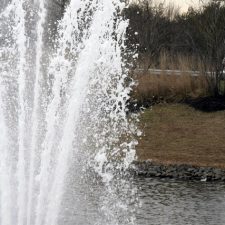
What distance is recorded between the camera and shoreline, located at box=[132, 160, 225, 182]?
1500 cm

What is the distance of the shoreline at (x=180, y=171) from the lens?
15.0m

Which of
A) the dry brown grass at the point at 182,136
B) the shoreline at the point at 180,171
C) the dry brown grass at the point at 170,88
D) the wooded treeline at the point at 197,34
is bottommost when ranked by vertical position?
the shoreline at the point at 180,171

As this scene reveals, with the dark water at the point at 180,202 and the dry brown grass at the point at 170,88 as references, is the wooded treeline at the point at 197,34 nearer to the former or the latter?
the dry brown grass at the point at 170,88

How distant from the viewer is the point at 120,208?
11.2 metres

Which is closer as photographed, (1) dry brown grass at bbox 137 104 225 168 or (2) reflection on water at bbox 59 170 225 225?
(2) reflection on water at bbox 59 170 225 225

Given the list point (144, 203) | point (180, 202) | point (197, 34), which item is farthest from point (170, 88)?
point (144, 203)

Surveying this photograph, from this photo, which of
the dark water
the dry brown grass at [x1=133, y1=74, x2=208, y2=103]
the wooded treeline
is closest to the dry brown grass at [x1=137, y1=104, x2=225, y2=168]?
the dry brown grass at [x1=133, y1=74, x2=208, y2=103]

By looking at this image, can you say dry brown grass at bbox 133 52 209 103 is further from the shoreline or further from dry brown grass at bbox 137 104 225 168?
the shoreline

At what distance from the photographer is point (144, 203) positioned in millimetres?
11844

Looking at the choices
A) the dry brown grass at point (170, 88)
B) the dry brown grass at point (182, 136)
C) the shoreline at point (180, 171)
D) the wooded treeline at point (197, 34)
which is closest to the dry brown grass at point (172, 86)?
the dry brown grass at point (170, 88)

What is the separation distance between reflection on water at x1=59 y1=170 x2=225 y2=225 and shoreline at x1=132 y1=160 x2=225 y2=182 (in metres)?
0.52

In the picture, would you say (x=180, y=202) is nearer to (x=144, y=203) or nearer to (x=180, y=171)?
(x=144, y=203)

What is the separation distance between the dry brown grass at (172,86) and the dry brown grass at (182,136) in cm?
78

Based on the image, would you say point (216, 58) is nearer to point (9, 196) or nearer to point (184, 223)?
point (184, 223)
